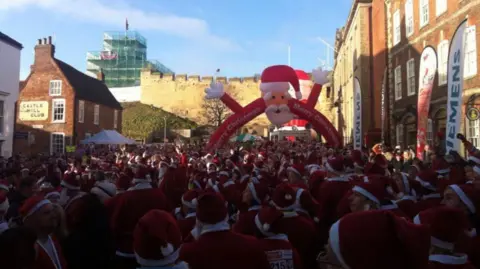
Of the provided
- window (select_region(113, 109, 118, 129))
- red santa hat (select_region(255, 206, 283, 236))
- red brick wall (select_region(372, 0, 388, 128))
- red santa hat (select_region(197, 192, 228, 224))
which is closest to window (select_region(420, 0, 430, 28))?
red brick wall (select_region(372, 0, 388, 128))

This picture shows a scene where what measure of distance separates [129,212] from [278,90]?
1198 cm

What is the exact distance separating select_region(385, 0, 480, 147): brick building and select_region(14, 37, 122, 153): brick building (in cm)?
2376

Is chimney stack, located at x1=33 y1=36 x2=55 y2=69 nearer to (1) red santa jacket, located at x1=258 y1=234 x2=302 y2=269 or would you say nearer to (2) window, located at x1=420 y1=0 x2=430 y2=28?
(2) window, located at x1=420 y1=0 x2=430 y2=28

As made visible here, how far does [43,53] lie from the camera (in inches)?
1294

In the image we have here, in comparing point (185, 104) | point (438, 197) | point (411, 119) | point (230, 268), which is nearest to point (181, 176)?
point (438, 197)

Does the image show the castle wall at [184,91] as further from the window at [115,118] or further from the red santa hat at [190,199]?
the red santa hat at [190,199]

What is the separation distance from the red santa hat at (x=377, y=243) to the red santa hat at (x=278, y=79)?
14084 mm

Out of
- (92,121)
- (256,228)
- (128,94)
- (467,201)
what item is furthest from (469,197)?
(128,94)

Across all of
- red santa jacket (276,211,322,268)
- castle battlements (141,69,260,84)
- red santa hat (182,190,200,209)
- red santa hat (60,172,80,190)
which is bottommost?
red santa jacket (276,211,322,268)

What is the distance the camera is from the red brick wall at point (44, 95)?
32.0 metres

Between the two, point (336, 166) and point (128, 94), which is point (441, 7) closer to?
point (336, 166)

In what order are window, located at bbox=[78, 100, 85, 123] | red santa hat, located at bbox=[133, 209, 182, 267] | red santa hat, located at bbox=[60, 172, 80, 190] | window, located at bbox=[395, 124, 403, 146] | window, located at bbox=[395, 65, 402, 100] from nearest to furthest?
1. red santa hat, located at bbox=[133, 209, 182, 267]
2. red santa hat, located at bbox=[60, 172, 80, 190]
3. window, located at bbox=[395, 124, 403, 146]
4. window, located at bbox=[395, 65, 402, 100]
5. window, located at bbox=[78, 100, 85, 123]

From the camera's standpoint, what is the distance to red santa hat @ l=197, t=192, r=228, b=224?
292cm

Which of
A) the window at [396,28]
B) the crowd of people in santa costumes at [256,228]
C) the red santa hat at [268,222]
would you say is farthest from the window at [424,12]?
the red santa hat at [268,222]
